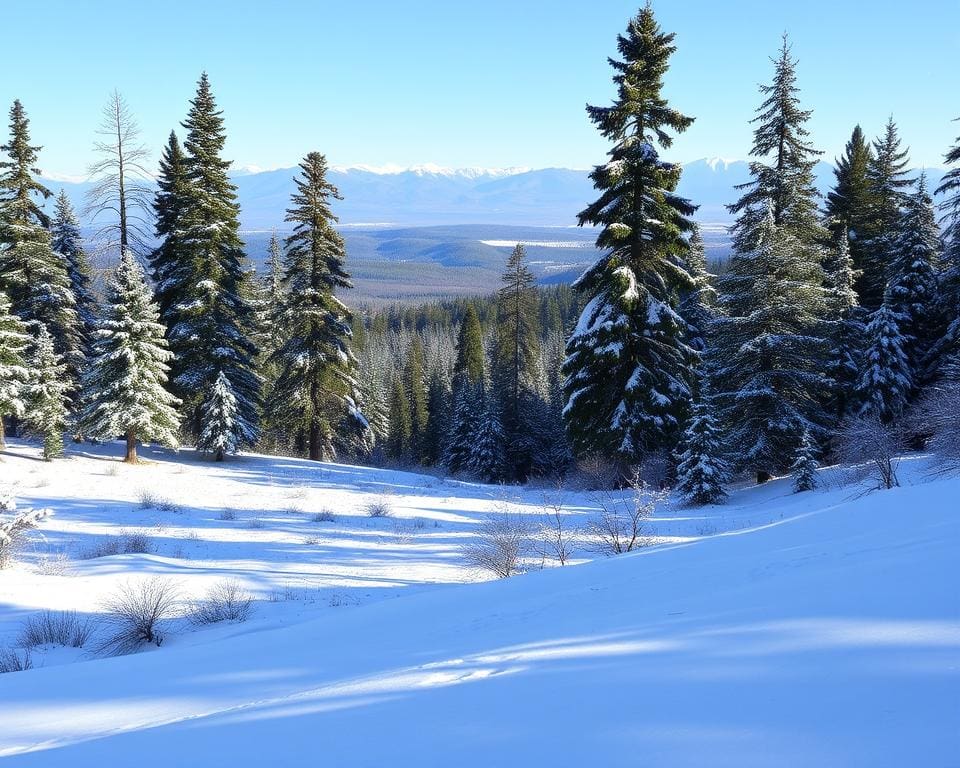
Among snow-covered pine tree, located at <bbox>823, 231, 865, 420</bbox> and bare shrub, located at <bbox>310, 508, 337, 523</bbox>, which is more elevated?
snow-covered pine tree, located at <bbox>823, 231, 865, 420</bbox>

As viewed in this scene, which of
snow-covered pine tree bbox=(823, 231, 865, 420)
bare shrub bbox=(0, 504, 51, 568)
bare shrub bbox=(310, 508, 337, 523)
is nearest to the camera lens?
bare shrub bbox=(0, 504, 51, 568)

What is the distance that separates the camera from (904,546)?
4.45m

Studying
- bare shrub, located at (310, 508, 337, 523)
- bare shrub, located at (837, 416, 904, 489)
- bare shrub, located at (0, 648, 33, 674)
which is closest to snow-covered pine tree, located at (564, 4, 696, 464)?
bare shrub, located at (837, 416, 904, 489)

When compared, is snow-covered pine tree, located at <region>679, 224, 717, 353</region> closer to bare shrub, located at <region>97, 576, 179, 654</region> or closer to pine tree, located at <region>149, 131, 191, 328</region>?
pine tree, located at <region>149, 131, 191, 328</region>

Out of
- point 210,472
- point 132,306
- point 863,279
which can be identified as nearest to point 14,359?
point 132,306

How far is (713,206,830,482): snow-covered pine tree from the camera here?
62.8 feet

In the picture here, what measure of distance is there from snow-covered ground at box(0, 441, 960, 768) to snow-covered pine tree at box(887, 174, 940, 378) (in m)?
20.1

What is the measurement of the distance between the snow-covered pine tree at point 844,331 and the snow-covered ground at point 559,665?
18.7m

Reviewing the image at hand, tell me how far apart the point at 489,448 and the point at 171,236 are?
21179 millimetres

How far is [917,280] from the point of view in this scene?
23406 millimetres

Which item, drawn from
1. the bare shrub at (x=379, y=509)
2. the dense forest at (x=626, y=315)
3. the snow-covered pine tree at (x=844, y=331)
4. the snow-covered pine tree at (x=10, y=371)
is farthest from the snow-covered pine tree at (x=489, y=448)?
the snow-covered pine tree at (x=10, y=371)

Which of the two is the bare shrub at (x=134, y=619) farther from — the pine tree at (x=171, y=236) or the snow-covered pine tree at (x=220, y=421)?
the pine tree at (x=171, y=236)

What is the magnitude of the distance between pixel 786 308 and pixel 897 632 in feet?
60.9

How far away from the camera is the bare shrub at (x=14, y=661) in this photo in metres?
5.86
